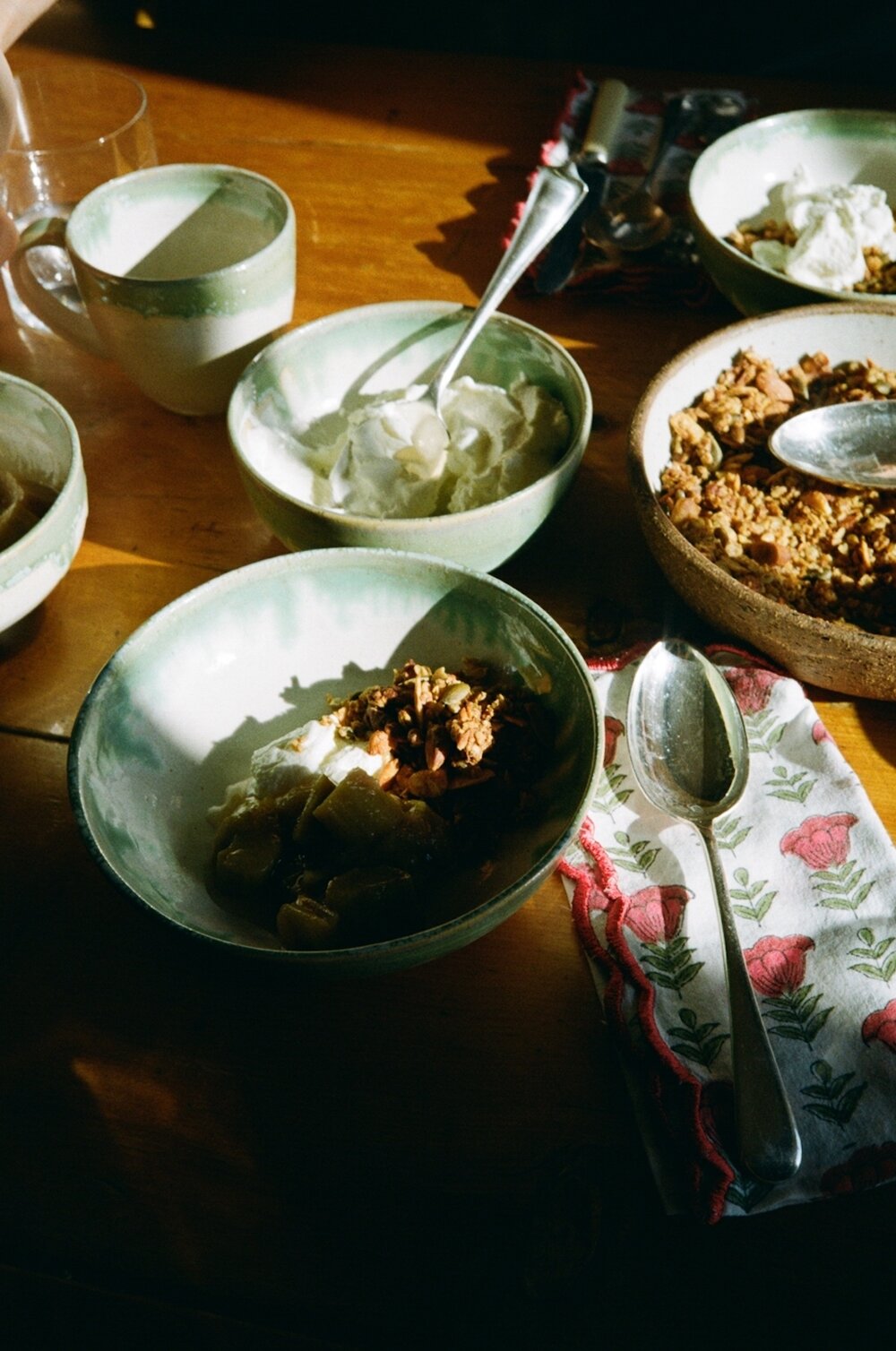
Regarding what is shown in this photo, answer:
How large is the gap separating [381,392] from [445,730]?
43cm

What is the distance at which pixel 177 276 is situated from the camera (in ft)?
3.39

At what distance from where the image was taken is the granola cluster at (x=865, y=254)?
3.26 ft

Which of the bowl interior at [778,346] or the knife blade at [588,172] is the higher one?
the knife blade at [588,172]

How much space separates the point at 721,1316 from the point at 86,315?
915mm

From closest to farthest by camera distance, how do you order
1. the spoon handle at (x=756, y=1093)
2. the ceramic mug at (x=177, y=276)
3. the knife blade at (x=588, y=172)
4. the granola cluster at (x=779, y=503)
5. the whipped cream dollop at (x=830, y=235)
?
the spoon handle at (x=756, y=1093)
the granola cluster at (x=779, y=503)
the ceramic mug at (x=177, y=276)
the whipped cream dollop at (x=830, y=235)
the knife blade at (x=588, y=172)

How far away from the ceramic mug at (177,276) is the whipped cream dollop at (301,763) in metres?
0.43

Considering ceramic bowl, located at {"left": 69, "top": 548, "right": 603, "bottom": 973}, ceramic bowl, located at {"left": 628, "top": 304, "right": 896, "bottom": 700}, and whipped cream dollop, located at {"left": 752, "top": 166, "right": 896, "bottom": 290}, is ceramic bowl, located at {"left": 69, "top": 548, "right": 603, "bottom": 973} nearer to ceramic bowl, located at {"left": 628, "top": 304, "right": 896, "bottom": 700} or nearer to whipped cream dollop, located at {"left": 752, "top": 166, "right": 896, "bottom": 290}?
ceramic bowl, located at {"left": 628, "top": 304, "right": 896, "bottom": 700}

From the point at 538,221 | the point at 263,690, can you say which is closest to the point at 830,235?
the point at 538,221

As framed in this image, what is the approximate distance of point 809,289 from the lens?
3.00 ft

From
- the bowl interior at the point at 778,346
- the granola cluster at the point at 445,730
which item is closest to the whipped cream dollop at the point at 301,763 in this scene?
the granola cluster at the point at 445,730

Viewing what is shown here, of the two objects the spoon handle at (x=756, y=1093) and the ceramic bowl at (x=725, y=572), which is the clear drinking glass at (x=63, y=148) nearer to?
the ceramic bowl at (x=725, y=572)

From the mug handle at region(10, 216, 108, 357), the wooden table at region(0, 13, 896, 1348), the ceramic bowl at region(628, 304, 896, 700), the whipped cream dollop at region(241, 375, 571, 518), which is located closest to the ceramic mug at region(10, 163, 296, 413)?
the mug handle at region(10, 216, 108, 357)

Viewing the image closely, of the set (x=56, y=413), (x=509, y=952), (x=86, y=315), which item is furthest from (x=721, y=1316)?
(x=86, y=315)

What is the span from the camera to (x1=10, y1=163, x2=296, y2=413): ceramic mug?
858mm
